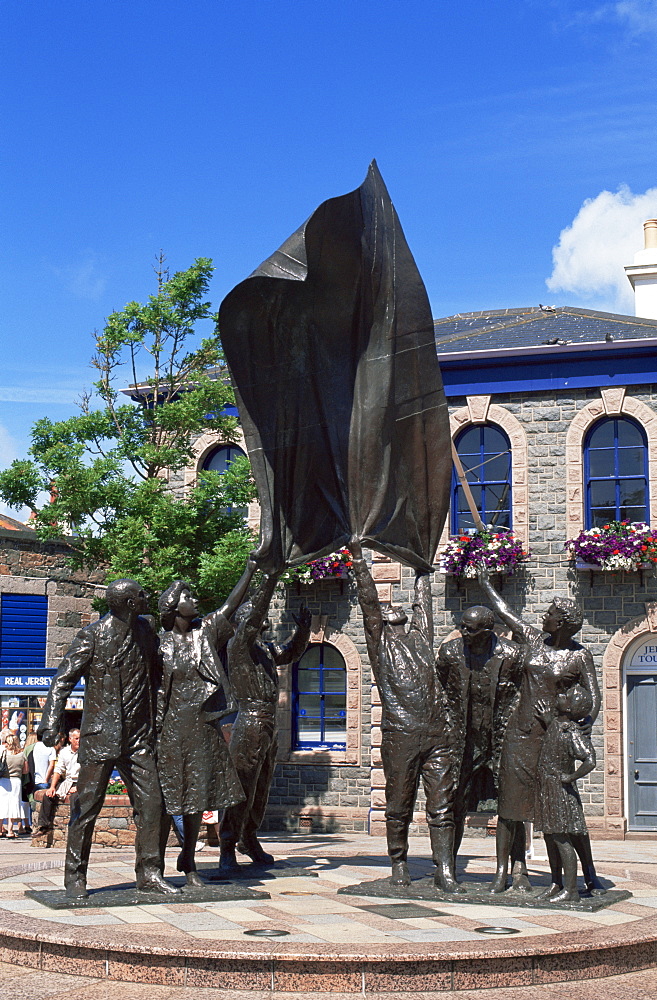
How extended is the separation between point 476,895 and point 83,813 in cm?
284

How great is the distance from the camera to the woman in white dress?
15773mm

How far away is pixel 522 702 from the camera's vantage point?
918 cm

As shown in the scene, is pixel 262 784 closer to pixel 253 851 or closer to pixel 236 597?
pixel 253 851

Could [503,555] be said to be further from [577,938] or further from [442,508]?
[577,938]

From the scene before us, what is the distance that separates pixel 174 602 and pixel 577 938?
3.76 metres

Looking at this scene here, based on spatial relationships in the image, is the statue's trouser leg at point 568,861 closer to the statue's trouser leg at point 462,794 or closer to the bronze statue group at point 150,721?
the statue's trouser leg at point 462,794

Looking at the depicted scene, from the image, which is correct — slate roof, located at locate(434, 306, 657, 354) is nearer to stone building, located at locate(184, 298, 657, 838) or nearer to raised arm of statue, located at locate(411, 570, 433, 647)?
stone building, located at locate(184, 298, 657, 838)

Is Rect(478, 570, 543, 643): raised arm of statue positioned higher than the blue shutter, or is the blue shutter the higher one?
the blue shutter

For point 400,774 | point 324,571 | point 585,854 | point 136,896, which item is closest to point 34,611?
point 324,571

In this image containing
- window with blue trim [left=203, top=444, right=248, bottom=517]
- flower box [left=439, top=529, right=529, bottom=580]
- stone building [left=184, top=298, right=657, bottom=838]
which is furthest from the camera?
window with blue trim [left=203, top=444, right=248, bottom=517]

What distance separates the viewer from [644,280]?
Answer: 73.8 ft

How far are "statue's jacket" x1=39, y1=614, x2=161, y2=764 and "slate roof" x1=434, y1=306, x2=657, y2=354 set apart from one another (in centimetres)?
1105

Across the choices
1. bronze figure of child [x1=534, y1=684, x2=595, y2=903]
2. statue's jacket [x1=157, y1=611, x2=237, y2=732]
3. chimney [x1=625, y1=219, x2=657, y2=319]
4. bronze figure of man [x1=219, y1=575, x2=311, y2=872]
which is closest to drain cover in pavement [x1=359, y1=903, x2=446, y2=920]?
bronze figure of child [x1=534, y1=684, x2=595, y2=903]

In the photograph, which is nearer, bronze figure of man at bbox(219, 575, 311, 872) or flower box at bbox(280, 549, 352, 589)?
bronze figure of man at bbox(219, 575, 311, 872)
